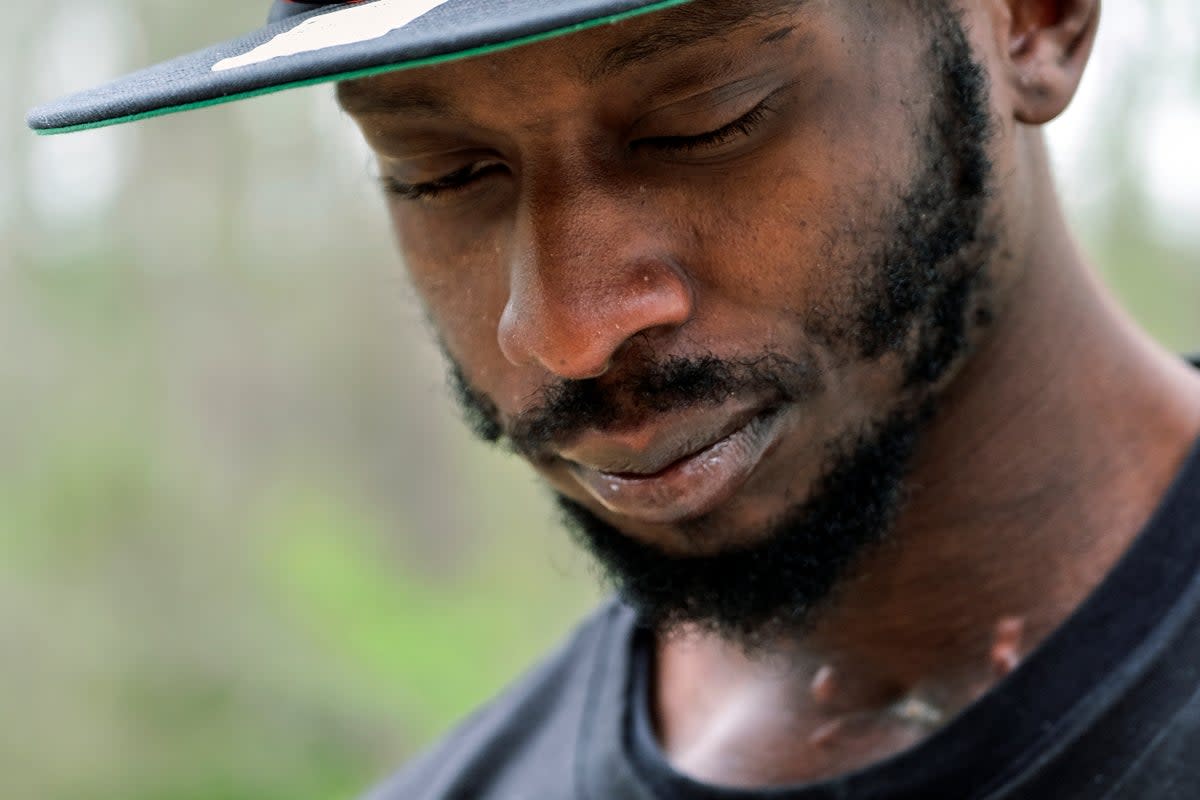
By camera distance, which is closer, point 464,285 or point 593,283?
point 593,283

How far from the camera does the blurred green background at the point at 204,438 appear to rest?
570 centimetres

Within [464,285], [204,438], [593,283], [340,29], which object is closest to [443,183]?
[464,285]

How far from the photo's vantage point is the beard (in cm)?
144

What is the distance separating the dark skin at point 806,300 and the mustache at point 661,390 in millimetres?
18

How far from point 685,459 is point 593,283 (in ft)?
0.77

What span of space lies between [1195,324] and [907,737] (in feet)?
14.3

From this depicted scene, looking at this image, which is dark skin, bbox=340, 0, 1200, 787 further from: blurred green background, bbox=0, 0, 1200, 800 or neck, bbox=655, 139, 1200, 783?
blurred green background, bbox=0, 0, 1200, 800

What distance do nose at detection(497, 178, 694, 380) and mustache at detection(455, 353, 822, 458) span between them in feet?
0.12

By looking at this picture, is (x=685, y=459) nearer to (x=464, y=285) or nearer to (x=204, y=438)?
(x=464, y=285)

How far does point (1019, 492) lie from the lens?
164cm

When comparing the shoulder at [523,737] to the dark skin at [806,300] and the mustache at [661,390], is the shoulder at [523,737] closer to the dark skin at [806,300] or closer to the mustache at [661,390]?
the dark skin at [806,300]

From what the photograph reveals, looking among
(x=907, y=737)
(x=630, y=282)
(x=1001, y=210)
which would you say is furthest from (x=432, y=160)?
(x=907, y=737)

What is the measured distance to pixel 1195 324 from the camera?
5.46 meters

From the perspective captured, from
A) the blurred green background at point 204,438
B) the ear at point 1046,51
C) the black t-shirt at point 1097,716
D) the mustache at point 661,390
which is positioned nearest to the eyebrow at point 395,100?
the mustache at point 661,390
